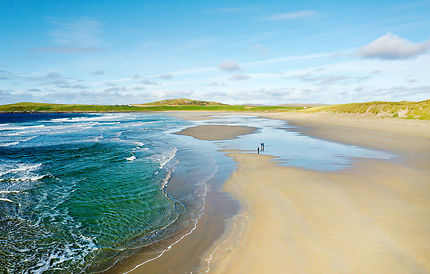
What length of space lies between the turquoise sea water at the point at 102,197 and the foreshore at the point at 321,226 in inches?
65.5

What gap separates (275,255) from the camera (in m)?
7.01

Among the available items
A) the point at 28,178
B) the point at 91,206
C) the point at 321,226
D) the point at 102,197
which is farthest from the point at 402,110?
the point at 28,178

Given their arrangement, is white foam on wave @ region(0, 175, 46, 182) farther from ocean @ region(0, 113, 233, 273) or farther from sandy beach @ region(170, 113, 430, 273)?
sandy beach @ region(170, 113, 430, 273)

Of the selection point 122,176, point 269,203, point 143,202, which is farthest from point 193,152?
point 269,203

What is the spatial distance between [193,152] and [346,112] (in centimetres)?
5849

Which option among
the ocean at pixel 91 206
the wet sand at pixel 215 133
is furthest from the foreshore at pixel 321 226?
the wet sand at pixel 215 133

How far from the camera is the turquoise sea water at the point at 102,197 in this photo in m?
7.99

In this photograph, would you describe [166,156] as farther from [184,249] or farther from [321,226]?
[321,226]

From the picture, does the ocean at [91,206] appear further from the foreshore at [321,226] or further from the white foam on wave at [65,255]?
the foreshore at [321,226]

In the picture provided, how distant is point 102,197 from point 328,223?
1069cm

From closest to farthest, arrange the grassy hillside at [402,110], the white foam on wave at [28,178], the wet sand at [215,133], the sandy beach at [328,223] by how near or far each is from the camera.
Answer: the sandy beach at [328,223], the white foam on wave at [28,178], the wet sand at [215,133], the grassy hillside at [402,110]

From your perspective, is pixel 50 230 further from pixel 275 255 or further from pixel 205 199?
pixel 275 255

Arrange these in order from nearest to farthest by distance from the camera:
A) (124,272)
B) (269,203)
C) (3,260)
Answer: (124,272) < (3,260) < (269,203)

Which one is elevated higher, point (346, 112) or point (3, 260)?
point (346, 112)
